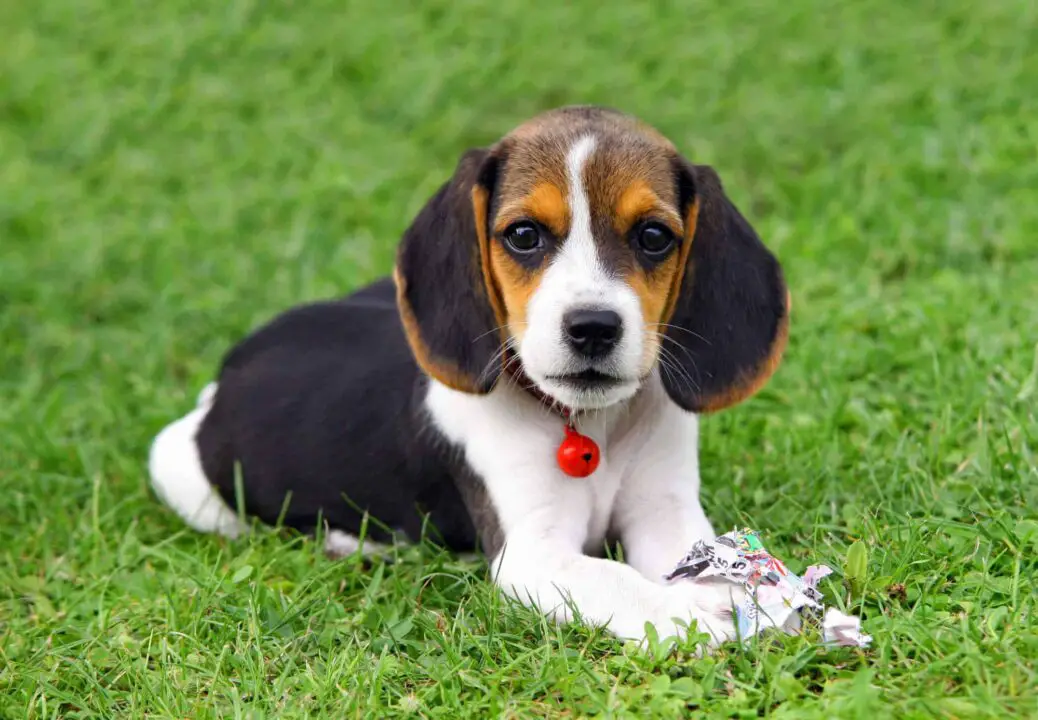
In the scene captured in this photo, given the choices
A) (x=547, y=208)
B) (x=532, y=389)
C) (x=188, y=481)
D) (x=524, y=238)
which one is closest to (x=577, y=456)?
(x=532, y=389)

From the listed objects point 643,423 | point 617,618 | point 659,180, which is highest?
point 659,180

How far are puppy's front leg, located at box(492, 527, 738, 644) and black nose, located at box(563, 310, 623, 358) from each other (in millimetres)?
766

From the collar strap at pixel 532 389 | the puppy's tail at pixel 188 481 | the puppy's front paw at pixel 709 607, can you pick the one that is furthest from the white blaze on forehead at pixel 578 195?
the puppy's tail at pixel 188 481

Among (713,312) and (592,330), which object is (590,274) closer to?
(592,330)

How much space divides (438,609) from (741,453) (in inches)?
69.8

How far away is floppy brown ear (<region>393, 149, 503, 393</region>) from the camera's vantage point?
5020 millimetres

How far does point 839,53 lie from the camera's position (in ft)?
37.6

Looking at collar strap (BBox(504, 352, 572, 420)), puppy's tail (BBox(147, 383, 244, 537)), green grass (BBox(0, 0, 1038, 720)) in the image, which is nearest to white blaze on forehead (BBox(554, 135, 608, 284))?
collar strap (BBox(504, 352, 572, 420))

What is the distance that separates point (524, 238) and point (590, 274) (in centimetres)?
33

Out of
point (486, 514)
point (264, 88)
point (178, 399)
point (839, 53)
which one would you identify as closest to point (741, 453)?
point (486, 514)

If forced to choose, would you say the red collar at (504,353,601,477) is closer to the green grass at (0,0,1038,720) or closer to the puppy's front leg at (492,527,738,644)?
the puppy's front leg at (492,527,738,644)

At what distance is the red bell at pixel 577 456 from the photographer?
5.16 m

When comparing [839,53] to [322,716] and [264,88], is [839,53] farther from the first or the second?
[322,716]

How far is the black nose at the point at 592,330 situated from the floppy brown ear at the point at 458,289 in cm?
52
